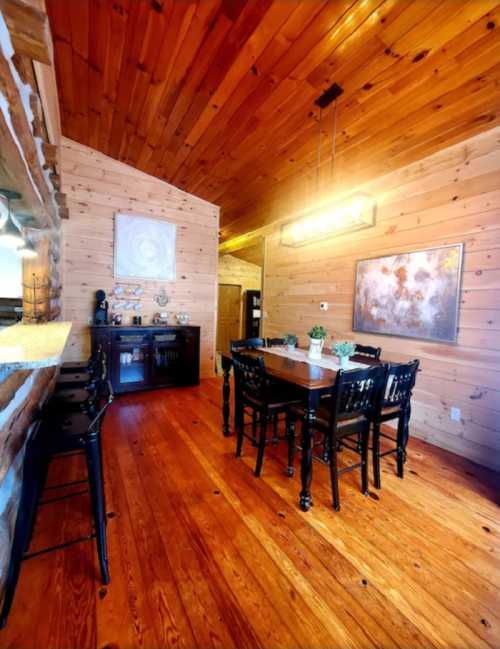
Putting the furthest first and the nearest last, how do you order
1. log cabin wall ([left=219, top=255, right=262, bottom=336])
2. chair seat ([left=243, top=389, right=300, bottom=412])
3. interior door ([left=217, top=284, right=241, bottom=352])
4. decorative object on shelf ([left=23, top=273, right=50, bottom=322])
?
interior door ([left=217, top=284, right=241, bottom=352]) → log cabin wall ([left=219, top=255, right=262, bottom=336]) → decorative object on shelf ([left=23, top=273, right=50, bottom=322]) → chair seat ([left=243, top=389, right=300, bottom=412])

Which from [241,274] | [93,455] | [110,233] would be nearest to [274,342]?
Answer: [93,455]

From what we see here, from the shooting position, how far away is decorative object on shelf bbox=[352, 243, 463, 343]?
8.80ft

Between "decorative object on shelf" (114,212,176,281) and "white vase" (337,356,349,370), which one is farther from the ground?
"decorative object on shelf" (114,212,176,281)

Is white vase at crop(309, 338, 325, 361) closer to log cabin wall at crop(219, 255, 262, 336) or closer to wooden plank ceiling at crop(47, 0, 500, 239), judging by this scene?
wooden plank ceiling at crop(47, 0, 500, 239)

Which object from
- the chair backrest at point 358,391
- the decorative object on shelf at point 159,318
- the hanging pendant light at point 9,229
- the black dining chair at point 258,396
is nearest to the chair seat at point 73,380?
the hanging pendant light at point 9,229

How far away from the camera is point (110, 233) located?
423 cm

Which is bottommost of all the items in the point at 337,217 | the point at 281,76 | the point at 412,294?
the point at 412,294

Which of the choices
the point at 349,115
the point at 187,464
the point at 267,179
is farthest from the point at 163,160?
the point at 187,464

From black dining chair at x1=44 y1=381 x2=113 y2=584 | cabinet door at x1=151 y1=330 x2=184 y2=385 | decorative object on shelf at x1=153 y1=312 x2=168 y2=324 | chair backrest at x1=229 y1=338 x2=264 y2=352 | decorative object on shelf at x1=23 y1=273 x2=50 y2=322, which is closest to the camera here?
black dining chair at x1=44 y1=381 x2=113 y2=584

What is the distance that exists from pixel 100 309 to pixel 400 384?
3771 millimetres

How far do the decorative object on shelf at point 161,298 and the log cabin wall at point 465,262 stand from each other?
112 inches

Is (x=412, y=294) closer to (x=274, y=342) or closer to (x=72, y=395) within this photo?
(x=274, y=342)

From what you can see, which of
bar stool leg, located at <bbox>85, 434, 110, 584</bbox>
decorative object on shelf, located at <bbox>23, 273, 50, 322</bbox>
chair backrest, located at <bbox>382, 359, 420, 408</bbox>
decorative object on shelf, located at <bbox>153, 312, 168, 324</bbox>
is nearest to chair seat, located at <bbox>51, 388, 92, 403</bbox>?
bar stool leg, located at <bbox>85, 434, 110, 584</bbox>

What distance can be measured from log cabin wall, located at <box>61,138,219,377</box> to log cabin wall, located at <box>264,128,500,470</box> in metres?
2.53
